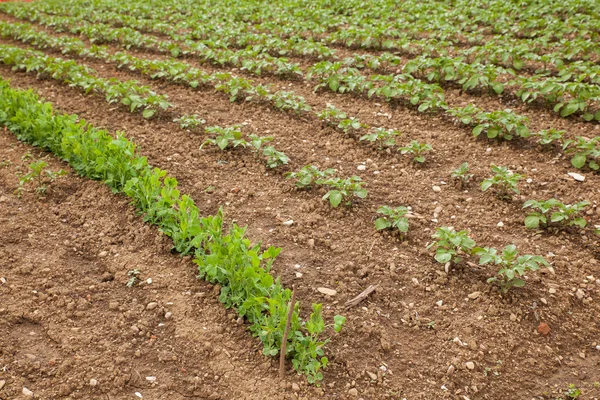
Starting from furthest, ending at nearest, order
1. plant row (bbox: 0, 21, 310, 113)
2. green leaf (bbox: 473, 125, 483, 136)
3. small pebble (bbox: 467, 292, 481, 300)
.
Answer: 1. plant row (bbox: 0, 21, 310, 113)
2. green leaf (bbox: 473, 125, 483, 136)
3. small pebble (bbox: 467, 292, 481, 300)

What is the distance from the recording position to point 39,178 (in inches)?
177

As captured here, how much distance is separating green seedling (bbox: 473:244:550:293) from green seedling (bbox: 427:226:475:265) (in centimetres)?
8

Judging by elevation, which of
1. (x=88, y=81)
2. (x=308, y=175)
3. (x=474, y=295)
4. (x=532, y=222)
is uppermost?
(x=88, y=81)

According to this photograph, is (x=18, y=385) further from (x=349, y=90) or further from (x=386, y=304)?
(x=349, y=90)

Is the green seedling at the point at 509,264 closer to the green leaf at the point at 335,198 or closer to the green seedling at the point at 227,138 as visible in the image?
the green leaf at the point at 335,198

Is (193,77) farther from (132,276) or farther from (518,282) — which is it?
(518,282)

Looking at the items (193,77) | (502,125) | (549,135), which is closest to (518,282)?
(549,135)

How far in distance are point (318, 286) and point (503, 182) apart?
6.26 ft

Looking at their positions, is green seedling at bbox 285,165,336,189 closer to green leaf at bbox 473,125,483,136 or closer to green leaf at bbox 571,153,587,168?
green leaf at bbox 473,125,483,136

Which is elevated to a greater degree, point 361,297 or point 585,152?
point 585,152

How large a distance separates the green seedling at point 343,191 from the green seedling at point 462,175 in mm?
844

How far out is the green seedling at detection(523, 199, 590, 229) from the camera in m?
3.77

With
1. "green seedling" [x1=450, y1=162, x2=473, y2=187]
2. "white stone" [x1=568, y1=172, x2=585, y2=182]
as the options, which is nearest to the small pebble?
"green seedling" [x1=450, y1=162, x2=473, y2=187]

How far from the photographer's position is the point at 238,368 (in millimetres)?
2896
